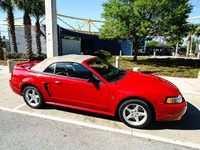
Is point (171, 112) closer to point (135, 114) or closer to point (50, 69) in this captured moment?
point (135, 114)

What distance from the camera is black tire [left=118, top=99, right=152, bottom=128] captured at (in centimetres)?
287

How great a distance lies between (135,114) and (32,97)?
2.83 meters

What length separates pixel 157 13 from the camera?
12.1 metres

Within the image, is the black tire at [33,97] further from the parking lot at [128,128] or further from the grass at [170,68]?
the grass at [170,68]

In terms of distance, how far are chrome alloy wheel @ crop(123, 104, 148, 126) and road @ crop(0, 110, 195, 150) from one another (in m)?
0.37

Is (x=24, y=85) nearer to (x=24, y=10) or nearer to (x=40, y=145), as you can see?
(x=40, y=145)

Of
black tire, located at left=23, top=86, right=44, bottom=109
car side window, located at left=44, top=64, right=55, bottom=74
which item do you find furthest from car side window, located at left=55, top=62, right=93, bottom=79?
black tire, located at left=23, top=86, right=44, bottom=109

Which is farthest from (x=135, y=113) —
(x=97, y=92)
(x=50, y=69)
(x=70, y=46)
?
(x=70, y=46)

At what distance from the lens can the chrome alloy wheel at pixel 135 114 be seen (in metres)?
2.96

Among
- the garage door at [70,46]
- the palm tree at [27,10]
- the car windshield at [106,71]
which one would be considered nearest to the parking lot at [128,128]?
the car windshield at [106,71]

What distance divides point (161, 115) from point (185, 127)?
85 cm

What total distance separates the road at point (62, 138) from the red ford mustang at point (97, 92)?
478mm

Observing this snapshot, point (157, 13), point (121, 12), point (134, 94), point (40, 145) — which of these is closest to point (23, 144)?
point (40, 145)

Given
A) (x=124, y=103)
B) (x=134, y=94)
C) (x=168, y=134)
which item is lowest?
(x=168, y=134)
